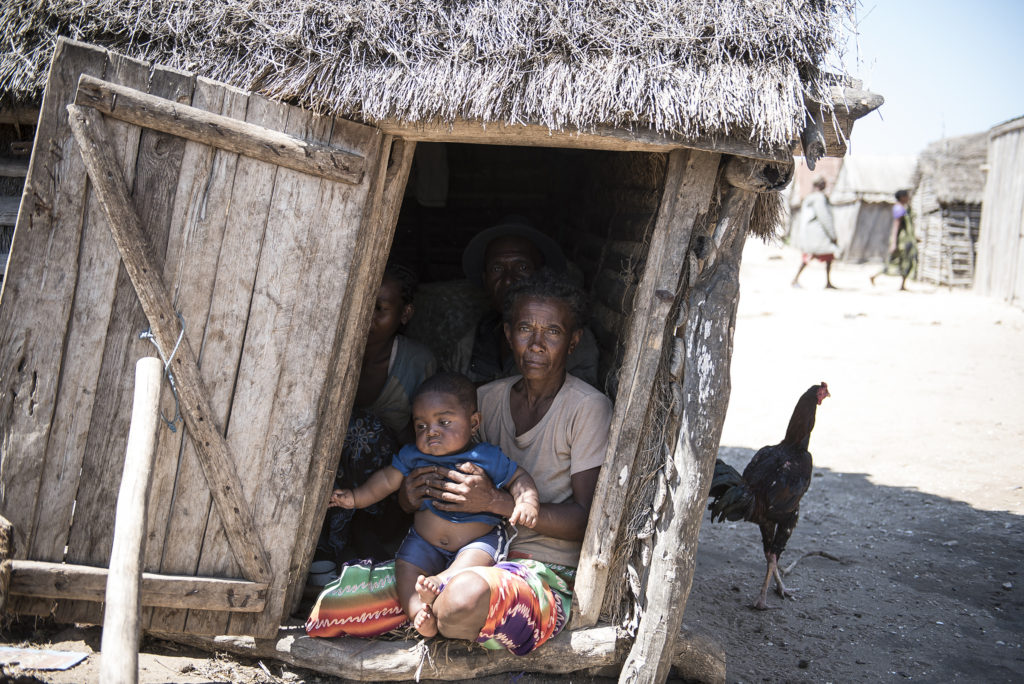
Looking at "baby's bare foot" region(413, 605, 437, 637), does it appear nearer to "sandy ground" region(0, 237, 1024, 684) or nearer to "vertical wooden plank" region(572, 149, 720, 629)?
"sandy ground" region(0, 237, 1024, 684)

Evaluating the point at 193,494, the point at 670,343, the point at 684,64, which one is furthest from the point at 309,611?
the point at 684,64

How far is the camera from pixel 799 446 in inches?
167

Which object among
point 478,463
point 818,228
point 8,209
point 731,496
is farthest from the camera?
point 818,228

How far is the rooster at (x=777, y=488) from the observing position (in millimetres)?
4152

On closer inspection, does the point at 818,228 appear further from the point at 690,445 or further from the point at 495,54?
the point at 495,54

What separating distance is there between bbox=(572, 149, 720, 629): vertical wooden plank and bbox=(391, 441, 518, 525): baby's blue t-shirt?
382 millimetres

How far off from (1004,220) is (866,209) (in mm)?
9959

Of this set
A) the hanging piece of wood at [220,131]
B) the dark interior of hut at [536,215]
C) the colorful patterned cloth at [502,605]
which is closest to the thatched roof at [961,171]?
the dark interior of hut at [536,215]

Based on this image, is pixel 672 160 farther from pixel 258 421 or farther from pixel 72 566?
pixel 72 566

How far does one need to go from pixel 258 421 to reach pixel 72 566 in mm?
794

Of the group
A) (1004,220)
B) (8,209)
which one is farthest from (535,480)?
(1004,220)

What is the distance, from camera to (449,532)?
302cm

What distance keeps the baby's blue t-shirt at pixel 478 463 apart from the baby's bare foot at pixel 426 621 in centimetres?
36

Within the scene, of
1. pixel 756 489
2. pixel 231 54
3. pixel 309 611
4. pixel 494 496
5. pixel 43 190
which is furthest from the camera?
pixel 756 489
